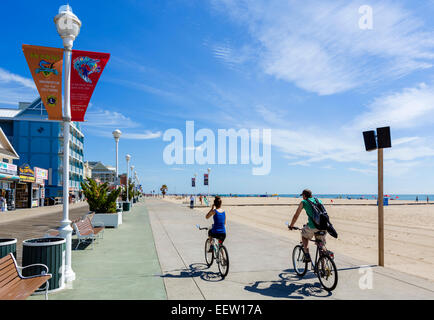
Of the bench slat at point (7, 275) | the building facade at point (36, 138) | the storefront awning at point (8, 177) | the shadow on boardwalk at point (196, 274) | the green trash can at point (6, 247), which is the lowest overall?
the shadow on boardwalk at point (196, 274)

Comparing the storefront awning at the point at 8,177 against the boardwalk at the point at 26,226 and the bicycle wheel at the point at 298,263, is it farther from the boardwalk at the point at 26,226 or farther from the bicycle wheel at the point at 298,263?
the bicycle wheel at the point at 298,263

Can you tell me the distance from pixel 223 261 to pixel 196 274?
776mm

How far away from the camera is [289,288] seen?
5.80 meters

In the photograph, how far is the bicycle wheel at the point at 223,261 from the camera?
20.9 feet

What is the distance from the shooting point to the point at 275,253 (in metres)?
9.06

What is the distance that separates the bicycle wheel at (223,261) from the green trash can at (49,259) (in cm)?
304

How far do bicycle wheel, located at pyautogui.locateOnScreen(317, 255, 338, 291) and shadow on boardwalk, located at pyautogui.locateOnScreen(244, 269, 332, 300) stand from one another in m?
0.13

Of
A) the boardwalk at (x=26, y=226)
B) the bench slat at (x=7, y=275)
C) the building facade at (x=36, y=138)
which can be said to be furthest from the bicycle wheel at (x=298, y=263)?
the building facade at (x=36, y=138)

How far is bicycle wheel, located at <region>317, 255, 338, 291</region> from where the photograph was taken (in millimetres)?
5523

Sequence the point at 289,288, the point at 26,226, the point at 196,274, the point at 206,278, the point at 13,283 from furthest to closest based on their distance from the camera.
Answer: the point at 26,226 → the point at 196,274 → the point at 206,278 → the point at 289,288 → the point at 13,283

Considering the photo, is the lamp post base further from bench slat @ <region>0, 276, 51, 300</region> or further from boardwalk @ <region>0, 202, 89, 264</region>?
boardwalk @ <region>0, 202, 89, 264</region>

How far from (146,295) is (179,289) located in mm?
630

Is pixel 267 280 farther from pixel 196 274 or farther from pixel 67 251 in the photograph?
pixel 67 251

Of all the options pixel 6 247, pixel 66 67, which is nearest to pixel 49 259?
pixel 6 247
